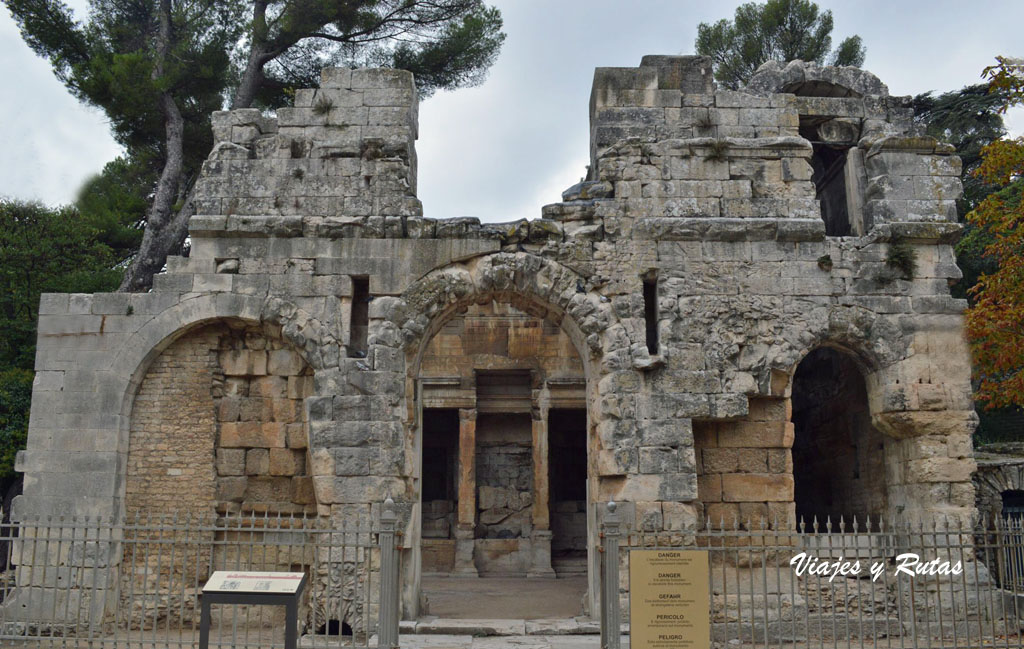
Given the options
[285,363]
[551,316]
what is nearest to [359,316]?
[285,363]

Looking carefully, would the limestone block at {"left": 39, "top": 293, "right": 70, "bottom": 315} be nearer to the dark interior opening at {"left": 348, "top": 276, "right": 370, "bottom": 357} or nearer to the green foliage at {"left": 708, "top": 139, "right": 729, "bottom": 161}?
the dark interior opening at {"left": 348, "top": 276, "right": 370, "bottom": 357}

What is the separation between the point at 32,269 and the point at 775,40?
17884 millimetres

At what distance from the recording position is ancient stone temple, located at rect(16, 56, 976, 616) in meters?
9.52

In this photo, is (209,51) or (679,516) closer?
(679,516)

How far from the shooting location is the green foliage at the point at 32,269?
50.7 ft

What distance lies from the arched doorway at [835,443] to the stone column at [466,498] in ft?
17.4

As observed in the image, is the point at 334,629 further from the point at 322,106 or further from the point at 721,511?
the point at 322,106

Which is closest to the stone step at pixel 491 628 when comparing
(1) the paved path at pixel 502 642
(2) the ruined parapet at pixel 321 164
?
(1) the paved path at pixel 502 642

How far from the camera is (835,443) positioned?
39.9ft

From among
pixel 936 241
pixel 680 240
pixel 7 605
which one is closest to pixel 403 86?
pixel 680 240

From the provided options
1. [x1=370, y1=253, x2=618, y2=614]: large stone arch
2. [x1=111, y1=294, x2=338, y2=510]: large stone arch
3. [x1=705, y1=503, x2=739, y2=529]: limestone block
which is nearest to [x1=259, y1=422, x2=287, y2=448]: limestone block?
[x1=111, y1=294, x2=338, y2=510]: large stone arch

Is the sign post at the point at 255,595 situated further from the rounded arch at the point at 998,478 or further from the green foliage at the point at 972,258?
the green foliage at the point at 972,258

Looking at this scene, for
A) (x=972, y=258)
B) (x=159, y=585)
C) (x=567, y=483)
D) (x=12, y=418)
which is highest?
(x=972, y=258)

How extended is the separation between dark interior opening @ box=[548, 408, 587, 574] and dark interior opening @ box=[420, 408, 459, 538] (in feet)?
6.06
